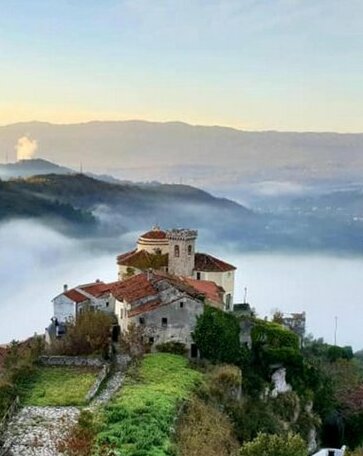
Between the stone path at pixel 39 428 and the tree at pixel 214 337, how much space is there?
27.0 feet

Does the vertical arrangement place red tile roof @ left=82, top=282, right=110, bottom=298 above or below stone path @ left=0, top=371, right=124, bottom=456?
above

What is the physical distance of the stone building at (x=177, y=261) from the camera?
50.0 metres

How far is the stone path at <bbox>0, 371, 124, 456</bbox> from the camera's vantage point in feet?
81.9

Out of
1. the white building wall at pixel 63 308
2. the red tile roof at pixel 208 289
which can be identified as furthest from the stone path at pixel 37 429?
the white building wall at pixel 63 308

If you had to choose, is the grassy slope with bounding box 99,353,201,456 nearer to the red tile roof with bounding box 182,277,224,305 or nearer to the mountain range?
the red tile roof with bounding box 182,277,224,305

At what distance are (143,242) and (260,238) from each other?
145214 mm

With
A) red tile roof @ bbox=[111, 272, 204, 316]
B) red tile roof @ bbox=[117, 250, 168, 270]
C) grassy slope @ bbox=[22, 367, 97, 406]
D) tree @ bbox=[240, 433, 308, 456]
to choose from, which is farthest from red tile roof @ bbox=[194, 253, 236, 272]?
tree @ bbox=[240, 433, 308, 456]

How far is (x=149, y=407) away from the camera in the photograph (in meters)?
29.3

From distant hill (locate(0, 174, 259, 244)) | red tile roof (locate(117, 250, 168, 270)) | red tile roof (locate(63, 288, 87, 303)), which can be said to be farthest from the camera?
distant hill (locate(0, 174, 259, 244))

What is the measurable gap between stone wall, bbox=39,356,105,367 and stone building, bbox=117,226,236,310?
1349 centimetres

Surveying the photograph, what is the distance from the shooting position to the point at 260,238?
195375 millimetres

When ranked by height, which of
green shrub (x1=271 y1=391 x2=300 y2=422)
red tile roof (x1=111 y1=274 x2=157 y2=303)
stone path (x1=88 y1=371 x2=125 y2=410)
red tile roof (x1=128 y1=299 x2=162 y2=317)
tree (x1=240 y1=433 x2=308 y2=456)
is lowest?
green shrub (x1=271 y1=391 x2=300 y2=422)

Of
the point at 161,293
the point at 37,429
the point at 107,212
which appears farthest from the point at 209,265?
the point at 107,212

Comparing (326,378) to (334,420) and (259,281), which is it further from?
(259,281)
